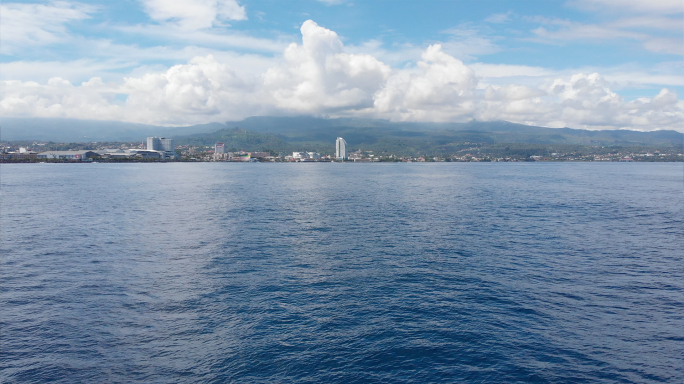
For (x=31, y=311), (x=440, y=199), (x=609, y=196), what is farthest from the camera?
(x=609, y=196)

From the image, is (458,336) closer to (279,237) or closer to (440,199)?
(279,237)

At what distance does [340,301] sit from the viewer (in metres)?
19.2

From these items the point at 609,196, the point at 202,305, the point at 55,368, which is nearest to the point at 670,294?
the point at 202,305

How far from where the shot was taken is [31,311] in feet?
58.9

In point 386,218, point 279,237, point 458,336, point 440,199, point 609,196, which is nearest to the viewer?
point 458,336

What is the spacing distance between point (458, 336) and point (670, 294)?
12330 mm

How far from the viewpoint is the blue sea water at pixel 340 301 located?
14.0 metres

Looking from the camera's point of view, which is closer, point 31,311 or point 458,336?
point 458,336

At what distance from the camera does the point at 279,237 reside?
32.2 metres

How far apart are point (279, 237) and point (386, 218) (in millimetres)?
12855

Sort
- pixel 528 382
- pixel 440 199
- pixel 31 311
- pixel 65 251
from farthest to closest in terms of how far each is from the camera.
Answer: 1. pixel 440 199
2. pixel 65 251
3. pixel 31 311
4. pixel 528 382

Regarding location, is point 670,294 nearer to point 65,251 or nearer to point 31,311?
point 31,311

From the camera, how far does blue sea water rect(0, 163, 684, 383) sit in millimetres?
13969

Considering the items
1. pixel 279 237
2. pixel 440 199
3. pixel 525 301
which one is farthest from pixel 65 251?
pixel 440 199
